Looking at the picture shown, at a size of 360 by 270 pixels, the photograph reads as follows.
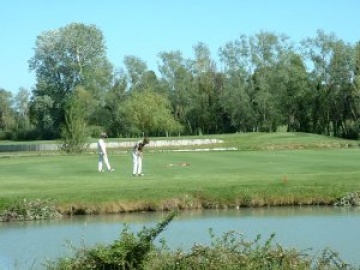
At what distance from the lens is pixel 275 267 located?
11055 millimetres

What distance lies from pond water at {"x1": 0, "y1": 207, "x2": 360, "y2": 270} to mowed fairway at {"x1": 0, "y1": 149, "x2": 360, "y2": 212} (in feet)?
3.12

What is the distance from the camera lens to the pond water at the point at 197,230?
16.7m

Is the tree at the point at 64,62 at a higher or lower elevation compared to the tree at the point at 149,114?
higher

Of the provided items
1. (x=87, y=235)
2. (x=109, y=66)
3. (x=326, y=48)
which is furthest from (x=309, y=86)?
(x=87, y=235)

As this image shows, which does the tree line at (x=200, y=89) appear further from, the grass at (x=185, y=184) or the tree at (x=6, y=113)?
the grass at (x=185, y=184)

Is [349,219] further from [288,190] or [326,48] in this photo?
[326,48]

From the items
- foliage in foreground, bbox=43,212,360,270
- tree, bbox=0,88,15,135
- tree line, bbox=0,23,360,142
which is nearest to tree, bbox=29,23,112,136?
Answer: tree line, bbox=0,23,360,142

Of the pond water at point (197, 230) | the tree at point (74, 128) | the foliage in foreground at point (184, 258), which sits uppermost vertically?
the tree at point (74, 128)

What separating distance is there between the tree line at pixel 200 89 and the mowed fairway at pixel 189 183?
56.5m

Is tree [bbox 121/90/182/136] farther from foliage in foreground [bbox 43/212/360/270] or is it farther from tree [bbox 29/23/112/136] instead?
foliage in foreground [bbox 43/212/360/270]

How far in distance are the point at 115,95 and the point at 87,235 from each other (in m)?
102

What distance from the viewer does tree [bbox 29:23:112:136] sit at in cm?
11019

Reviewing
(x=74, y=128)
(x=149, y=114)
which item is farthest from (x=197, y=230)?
(x=149, y=114)

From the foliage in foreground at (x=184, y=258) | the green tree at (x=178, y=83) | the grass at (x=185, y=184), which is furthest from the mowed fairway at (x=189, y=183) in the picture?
the green tree at (x=178, y=83)
